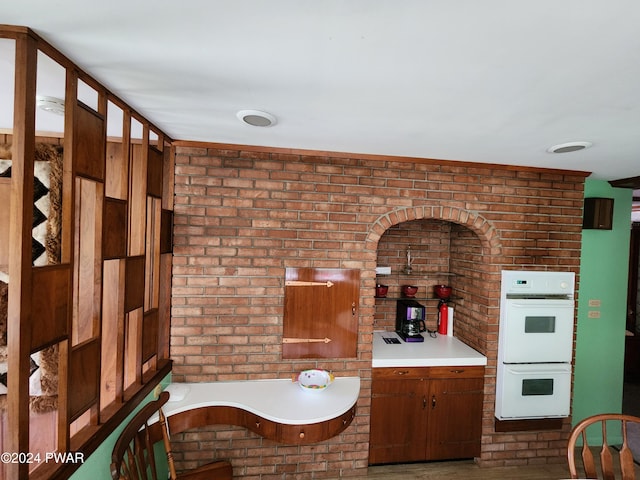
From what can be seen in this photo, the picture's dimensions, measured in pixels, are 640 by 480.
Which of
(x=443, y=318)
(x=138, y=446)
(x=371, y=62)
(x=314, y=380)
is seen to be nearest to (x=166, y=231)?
(x=138, y=446)

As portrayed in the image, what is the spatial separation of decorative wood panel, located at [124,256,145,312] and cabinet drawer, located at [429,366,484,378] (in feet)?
7.51

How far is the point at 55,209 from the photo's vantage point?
202cm

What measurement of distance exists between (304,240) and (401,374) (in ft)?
4.52

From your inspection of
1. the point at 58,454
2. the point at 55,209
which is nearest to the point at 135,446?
the point at 58,454

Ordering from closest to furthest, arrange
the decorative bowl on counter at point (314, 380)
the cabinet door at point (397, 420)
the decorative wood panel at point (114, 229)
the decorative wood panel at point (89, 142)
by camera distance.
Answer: the decorative wood panel at point (89, 142) < the decorative wood panel at point (114, 229) < the decorative bowl on counter at point (314, 380) < the cabinet door at point (397, 420)

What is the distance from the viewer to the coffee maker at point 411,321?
3.09m

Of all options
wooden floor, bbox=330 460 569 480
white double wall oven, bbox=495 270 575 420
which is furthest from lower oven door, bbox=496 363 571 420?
wooden floor, bbox=330 460 569 480

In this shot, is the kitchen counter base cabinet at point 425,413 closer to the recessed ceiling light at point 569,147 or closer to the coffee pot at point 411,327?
the coffee pot at point 411,327

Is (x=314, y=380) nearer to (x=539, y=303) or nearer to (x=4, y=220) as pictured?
(x=539, y=303)

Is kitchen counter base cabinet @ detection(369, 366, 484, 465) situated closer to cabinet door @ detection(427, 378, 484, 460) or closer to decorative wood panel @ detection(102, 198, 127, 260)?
cabinet door @ detection(427, 378, 484, 460)

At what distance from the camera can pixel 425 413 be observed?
2.71 metres

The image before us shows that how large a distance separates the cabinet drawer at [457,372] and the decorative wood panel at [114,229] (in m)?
2.46

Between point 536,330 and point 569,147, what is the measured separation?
4.94 feet

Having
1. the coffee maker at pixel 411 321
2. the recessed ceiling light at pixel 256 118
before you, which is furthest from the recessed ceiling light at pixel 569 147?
the recessed ceiling light at pixel 256 118
